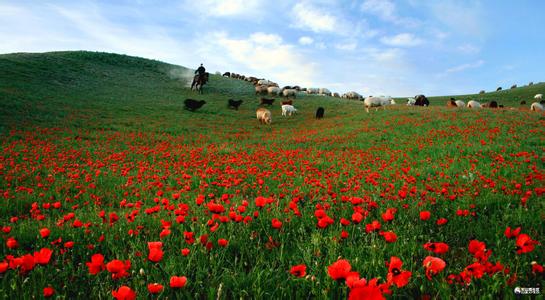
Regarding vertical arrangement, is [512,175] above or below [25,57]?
below

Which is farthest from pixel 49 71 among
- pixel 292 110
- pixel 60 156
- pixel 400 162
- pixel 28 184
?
pixel 400 162

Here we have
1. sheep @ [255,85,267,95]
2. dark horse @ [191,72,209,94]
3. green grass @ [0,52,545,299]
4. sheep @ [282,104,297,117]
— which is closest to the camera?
green grass @ [0,52,545,299]

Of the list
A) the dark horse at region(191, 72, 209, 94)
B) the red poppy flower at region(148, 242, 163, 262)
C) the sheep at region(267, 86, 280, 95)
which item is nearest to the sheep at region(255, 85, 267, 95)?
the sheep at region(267, 86, 280, 95)

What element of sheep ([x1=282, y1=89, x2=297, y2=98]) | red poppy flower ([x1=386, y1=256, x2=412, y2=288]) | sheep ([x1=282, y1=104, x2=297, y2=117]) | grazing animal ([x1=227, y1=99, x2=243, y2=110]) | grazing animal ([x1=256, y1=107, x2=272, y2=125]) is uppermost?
sheep ([x1=282, y1=89, x2=297, y2=98])

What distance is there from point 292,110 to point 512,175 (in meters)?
30.7

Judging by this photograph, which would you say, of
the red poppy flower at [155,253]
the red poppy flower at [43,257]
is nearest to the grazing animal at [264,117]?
the red poppy flower at [155,253]

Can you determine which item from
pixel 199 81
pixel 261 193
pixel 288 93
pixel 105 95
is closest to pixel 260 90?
pixel 288 93

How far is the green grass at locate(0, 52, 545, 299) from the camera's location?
7.98ft

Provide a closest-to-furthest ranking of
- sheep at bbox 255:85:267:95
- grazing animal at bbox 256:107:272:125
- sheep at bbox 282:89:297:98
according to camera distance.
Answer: grazing animal at bbox 256:107:272:125 → sheep at bbox 282:89:297:98 → sheep at bbox 255:85:267:95

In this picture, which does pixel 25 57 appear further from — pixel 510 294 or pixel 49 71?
pixel 510 294

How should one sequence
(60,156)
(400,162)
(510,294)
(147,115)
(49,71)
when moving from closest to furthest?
(510,294), (400,162), (60,156), (147,115), (49,71)

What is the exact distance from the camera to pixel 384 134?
18109mm

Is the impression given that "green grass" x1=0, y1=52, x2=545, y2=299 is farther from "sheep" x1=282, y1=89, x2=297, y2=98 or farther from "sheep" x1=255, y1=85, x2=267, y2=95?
"sheep" x1=255, y1=85, x2=267, y2=95

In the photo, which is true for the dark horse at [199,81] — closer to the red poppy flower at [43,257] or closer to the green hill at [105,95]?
the green hill at [105,95]
